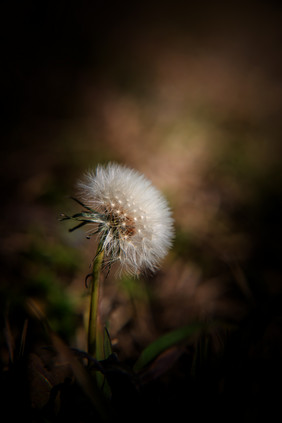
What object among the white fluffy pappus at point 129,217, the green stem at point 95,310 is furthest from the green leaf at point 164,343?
the white fluffy pappus at point 129,217

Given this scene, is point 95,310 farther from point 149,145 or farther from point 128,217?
point 149,145

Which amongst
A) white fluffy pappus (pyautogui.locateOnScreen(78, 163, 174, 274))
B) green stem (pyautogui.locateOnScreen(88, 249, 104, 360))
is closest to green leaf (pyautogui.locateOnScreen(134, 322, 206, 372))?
green stem (pyautogui.locateOnScreen(88, 249, 104, 360))

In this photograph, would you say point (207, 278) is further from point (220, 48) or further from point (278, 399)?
point (220, 48)

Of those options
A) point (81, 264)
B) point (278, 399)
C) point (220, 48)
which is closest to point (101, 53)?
point (220, 48)

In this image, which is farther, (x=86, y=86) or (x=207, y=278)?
(x=86, y=86)

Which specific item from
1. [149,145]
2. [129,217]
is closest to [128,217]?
[129,217]

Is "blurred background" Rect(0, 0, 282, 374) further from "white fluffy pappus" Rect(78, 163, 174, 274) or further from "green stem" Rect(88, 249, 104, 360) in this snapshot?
"white fluffy pappus" Rect(78, 163, 174, 274)
